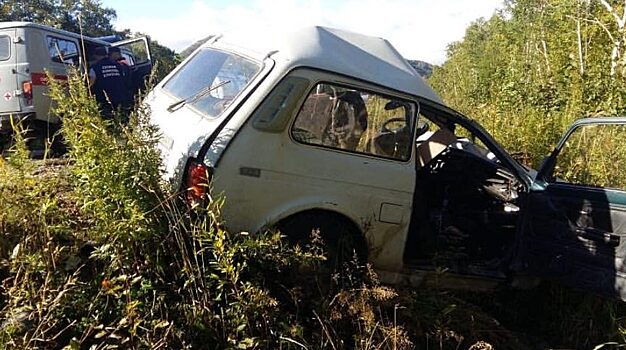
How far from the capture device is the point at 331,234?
3820 millimetres

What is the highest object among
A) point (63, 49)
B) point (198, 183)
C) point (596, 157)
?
point (63, 49)

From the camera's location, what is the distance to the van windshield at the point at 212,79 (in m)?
3.86

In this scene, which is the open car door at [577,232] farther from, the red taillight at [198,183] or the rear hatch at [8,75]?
the rear hatch at [8,75]

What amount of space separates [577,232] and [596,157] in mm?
1804

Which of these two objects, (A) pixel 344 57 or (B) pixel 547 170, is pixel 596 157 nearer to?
(B) pixel 547 170

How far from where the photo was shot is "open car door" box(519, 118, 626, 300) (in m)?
3.79

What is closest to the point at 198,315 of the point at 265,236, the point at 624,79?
the point at 265,236

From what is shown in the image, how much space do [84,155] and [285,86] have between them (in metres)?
1.39

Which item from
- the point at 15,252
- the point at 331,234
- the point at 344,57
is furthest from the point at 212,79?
the point at 15,252

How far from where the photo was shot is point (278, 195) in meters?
3.61

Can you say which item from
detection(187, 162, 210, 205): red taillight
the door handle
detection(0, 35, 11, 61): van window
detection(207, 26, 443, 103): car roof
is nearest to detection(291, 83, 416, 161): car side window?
detection(207, 26, 443, 103): car roof

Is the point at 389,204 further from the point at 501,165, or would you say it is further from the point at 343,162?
the point at 501,165

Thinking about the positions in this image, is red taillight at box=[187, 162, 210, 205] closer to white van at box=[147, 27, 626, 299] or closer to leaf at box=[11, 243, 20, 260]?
white van at box=[147, 27, 626, 299]

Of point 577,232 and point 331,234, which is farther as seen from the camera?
point 577,232
